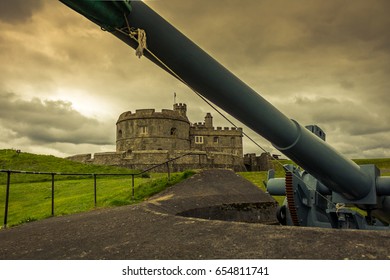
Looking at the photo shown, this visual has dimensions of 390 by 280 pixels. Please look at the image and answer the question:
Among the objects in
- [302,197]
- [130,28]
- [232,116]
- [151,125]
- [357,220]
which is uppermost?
[151,125]

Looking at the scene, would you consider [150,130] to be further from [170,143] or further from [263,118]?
[263,118]

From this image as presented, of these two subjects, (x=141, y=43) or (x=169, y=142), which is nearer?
(x=141, y=43)

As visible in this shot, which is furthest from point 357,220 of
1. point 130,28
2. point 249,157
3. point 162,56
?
point 249,157

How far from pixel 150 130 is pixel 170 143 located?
331 cm

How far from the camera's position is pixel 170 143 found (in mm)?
45188

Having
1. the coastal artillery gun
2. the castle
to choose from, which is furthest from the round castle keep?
the coastal artillery gun

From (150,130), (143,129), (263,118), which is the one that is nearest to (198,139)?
(150,130)

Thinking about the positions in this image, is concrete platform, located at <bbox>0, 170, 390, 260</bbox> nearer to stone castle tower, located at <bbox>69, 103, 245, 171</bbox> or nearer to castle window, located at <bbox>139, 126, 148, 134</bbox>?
stone castle tower, located at <bbox>69, 103, 245, 171</bbox>

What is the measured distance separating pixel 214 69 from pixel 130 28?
0.91 meters

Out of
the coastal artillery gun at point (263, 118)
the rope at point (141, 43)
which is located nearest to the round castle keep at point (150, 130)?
the coastal artillery gun at point (263, 118)

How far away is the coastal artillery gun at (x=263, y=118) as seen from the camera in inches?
115
